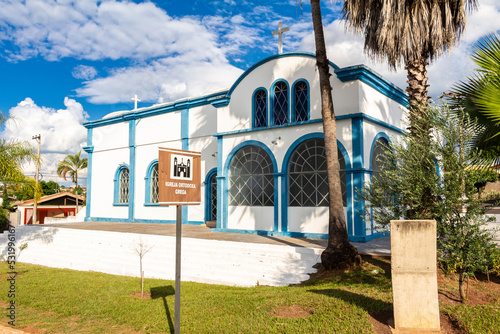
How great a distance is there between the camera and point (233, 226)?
49.1 ft

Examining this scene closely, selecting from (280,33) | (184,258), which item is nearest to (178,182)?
(184,258)

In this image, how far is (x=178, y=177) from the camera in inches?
191

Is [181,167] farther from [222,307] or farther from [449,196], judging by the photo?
[449,196]

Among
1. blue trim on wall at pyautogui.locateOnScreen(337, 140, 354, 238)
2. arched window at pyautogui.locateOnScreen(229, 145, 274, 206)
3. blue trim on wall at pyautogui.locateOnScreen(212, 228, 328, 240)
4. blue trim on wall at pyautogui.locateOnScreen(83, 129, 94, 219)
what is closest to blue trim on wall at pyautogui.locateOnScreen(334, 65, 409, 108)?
blue trim on wall at pyautogui.locateOnScreen(337, 140, 354, 238)

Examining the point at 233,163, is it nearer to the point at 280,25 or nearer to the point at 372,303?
the point at 280,25

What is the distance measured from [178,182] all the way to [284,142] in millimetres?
9365

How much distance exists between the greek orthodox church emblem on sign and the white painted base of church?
4859 millimetres

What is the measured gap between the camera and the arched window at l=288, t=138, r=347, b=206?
12.9 meters

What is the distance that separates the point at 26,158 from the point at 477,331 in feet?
39.9

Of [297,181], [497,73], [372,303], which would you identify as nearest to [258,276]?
[372,303]

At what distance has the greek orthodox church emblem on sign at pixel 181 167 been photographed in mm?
4785

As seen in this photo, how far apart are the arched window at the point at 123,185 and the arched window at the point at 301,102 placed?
11778mm

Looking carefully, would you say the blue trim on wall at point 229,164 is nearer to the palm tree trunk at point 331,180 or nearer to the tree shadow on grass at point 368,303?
the palm tree trunk at point 331,180

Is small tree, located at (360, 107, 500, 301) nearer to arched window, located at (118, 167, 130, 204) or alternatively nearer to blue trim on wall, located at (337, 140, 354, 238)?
blue trim on wall, located at (337, 140, 354, 238)
